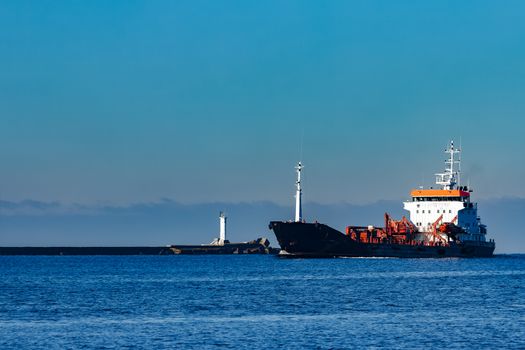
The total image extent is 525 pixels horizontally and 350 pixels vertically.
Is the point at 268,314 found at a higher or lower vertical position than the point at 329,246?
lower

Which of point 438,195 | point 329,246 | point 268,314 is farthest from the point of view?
point 438,195

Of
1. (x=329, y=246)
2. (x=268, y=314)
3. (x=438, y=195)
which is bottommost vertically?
(x=268, y=314)

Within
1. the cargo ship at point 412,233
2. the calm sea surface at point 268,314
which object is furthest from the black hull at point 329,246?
the calm sea surface at point 268,314

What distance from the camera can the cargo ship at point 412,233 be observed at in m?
147

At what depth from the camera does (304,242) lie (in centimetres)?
14788

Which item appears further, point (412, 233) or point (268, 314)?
point (412, 233)

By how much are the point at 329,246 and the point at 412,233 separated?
1533 cm

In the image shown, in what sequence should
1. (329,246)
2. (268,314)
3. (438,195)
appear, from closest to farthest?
(268,314) → (329,246) → (438,195)

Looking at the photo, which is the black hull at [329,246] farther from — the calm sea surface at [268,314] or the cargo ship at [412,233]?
the calm sea surface at [268,314]

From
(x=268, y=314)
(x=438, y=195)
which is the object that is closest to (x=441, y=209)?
(x=438, y=195)

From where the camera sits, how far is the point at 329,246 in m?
149

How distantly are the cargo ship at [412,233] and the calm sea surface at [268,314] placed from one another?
4905 centimetres

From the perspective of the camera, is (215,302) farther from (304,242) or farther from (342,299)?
(304,242)

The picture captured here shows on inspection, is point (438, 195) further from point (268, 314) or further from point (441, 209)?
point (268, 314)
